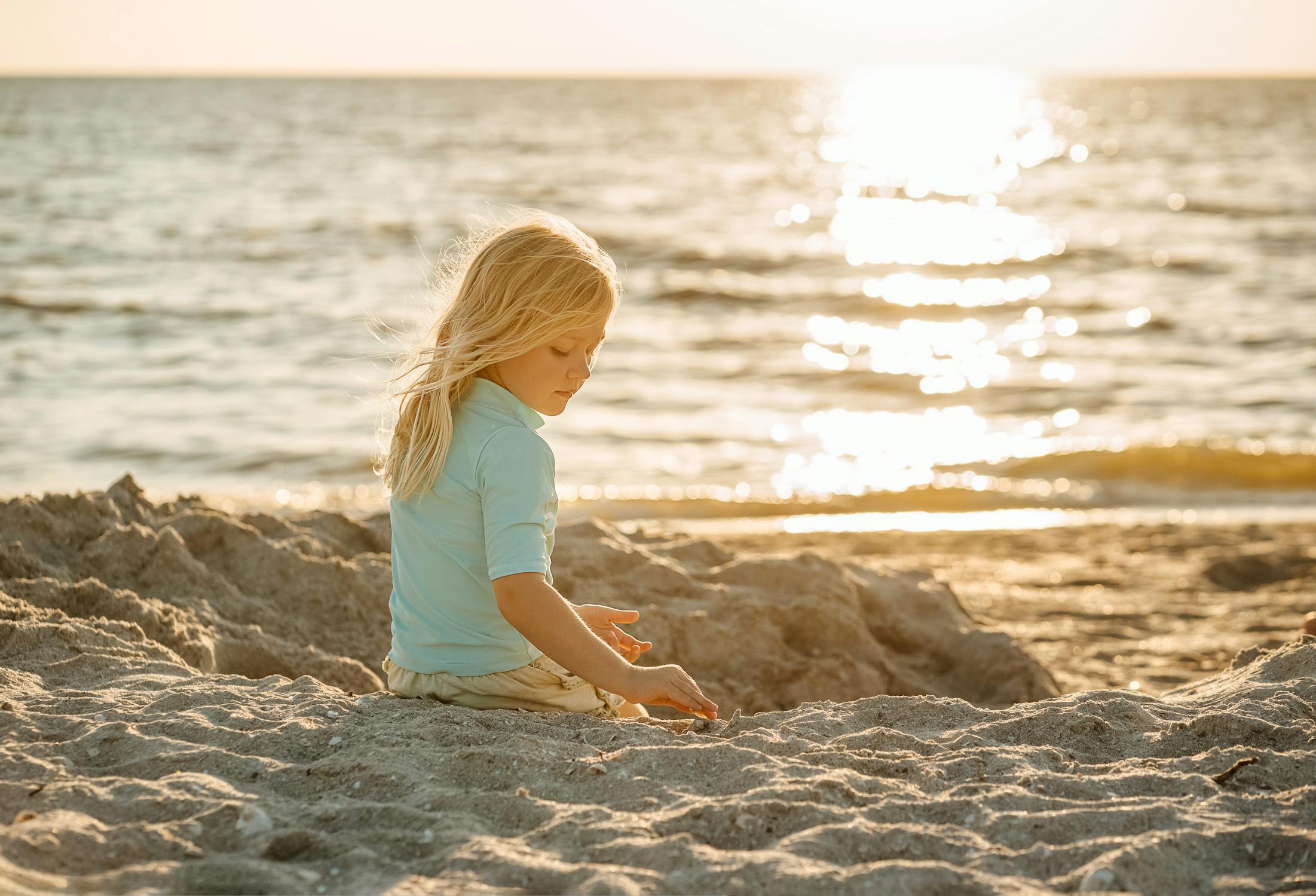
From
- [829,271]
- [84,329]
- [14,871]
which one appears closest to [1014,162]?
[829,271]

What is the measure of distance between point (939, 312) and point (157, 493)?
32.3ft

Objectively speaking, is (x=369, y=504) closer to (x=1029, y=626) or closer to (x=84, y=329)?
(x=1029, y=626)

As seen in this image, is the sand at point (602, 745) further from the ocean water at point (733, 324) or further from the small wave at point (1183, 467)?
the small wave at point (1183, 467)

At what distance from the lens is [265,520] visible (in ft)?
14.8

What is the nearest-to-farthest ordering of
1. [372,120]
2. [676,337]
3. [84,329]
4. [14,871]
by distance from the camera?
[14,871]
[84,329]
[676,337]
[372,120]

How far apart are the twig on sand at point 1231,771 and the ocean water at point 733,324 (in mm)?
2241

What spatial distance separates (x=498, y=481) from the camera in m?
2.61

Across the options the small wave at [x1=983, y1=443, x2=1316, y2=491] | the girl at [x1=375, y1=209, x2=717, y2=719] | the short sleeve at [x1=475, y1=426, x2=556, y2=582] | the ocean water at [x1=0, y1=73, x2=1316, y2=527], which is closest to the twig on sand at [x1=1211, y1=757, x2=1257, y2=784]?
the girl at [x1=375, y1=209, x2=717, y2=719]

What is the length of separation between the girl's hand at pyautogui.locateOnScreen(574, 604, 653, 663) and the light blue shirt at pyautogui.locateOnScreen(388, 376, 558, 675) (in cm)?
21

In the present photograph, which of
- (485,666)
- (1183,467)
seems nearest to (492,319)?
(485,666)

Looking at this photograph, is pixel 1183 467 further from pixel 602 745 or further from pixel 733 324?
pixel 602 745

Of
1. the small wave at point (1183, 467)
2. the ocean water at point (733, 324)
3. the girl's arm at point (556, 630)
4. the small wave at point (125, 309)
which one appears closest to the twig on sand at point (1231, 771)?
the girl's arm at point (556, 630)

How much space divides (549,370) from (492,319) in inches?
7.3

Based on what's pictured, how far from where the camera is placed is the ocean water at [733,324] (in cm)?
809
